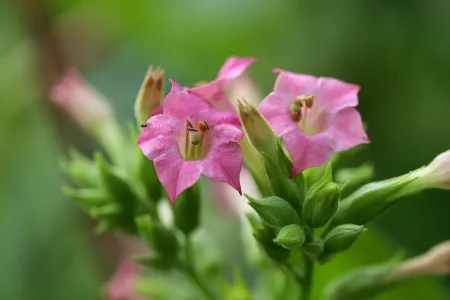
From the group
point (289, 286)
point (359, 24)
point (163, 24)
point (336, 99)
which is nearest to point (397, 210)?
point (359, 24)

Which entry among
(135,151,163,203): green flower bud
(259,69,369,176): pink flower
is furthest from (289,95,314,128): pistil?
(135,151,163,203): green flower bud

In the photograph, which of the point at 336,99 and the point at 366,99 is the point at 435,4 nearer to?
the point at 366,99

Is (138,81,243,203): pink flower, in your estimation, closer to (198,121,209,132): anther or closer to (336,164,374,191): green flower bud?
(198,121,209,132): anther

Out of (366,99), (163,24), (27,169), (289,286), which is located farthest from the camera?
(163,24)

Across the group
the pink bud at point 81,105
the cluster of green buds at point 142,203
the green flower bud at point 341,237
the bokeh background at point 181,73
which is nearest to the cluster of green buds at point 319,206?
the green flower bud at point 341,237

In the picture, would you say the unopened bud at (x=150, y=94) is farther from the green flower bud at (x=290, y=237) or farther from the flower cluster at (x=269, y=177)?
the green flower bud at (x=290, y=237)

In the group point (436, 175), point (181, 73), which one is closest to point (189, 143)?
point (436, 175)

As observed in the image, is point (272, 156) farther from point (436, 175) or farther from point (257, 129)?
point (436, 175)
